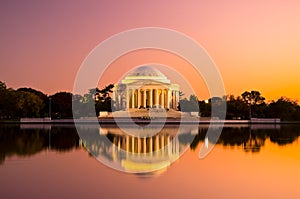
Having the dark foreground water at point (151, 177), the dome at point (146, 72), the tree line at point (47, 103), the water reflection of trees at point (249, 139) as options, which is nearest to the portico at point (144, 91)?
the dome at point (146, 72)

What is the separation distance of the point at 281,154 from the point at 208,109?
2622 inches

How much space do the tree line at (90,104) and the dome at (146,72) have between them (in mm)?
7001

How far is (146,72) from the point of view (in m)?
98.3

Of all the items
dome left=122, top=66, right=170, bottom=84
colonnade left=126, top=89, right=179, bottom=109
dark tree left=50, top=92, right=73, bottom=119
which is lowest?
dark tree left=50, top=92, right=73, bottom=119

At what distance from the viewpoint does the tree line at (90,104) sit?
7388 centimetres

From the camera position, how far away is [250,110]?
268 ft

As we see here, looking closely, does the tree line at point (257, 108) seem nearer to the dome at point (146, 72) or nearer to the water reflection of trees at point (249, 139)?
the dome at point (146, 72)

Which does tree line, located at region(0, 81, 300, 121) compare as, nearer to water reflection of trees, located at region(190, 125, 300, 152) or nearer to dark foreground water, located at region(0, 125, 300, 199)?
water reflection of trees, located at region(190, 125, 300, 152)

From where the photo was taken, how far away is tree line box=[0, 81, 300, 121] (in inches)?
2908

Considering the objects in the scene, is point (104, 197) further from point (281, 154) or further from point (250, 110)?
point (250, 110)

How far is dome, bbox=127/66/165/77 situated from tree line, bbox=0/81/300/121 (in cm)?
700

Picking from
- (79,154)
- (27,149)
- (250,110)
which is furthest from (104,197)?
(250,110)

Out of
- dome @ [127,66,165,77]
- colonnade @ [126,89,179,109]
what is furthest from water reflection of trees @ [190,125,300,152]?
dome @ [127,66,165,77]

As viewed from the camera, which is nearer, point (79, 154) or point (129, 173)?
point (129, 173)
